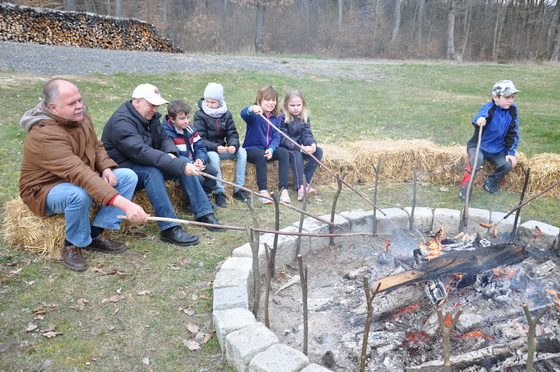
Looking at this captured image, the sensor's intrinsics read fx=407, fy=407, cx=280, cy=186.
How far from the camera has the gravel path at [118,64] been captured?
10695mm

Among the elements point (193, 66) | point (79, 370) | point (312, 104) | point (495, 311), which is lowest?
point (79, 370)

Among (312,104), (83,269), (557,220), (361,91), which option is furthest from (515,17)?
(83,269)

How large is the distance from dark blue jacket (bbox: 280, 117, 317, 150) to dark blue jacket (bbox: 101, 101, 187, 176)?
1797 mm

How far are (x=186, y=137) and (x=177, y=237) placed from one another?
1286 mm

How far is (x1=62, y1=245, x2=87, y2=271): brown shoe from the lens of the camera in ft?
10.8

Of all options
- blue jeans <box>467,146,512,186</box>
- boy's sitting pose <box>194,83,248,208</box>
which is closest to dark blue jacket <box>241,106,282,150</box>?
boy's sitting pose <box>194,83,248,208</box>

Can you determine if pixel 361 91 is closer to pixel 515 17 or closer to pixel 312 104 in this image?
pixel 312 104

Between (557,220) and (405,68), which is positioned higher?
(405,68)

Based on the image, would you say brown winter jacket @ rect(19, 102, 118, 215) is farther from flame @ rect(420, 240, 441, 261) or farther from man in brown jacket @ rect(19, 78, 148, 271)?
flame @ rect(420, 240, 441, 261)

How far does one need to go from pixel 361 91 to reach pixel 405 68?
7257 mm

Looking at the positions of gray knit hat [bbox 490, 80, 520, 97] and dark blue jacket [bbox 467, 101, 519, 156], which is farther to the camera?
dark blue jacket [bbox 467, 101, 519, 156]

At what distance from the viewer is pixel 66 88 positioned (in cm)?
313

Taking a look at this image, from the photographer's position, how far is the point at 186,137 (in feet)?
15.1

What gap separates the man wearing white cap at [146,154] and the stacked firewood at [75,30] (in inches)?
525
